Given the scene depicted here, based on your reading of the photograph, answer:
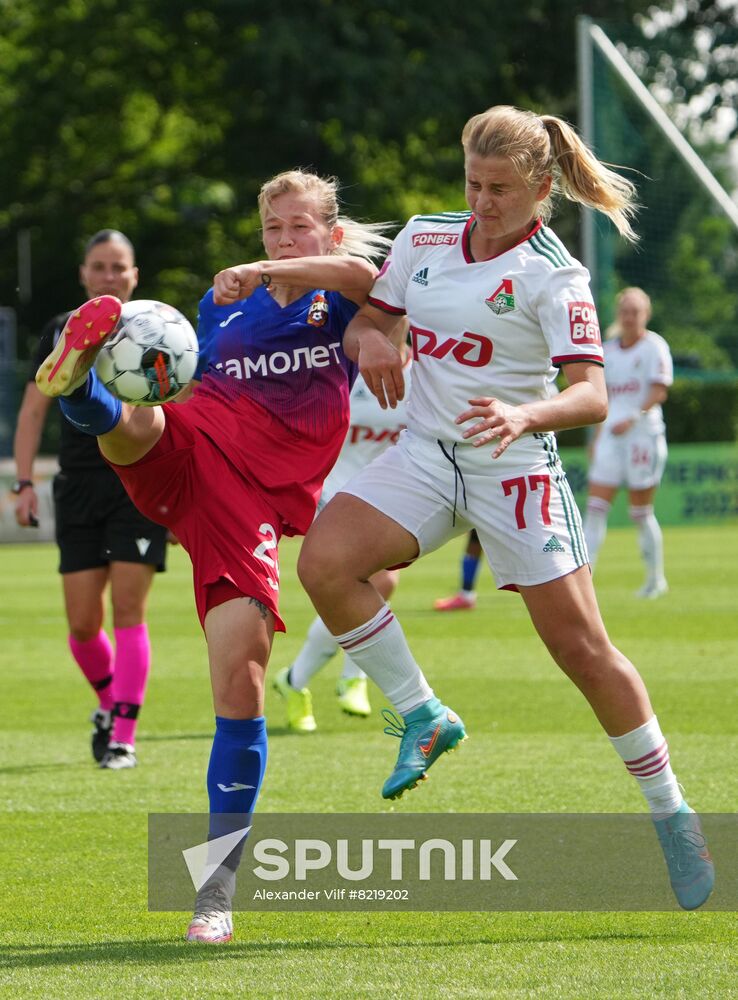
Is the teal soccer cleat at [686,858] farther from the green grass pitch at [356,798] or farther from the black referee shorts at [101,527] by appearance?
the black referee shorts at [101,527]

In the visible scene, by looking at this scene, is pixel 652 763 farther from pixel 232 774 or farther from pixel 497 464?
pixel 232 774

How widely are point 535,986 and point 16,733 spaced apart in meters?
4.80

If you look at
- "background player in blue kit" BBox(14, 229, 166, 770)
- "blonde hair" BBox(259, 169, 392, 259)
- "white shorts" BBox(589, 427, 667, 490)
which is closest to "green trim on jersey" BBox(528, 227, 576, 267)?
"blonde hair" BBox(259, 169, 392, 259)

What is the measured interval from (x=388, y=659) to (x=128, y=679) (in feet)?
9.23

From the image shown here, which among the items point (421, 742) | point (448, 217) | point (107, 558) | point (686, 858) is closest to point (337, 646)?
point (107, 558)

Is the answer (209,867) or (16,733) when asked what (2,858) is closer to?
(209,867)

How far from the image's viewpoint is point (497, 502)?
4.67 meters

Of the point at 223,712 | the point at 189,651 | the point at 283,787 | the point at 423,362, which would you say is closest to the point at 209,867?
the point at 223,712

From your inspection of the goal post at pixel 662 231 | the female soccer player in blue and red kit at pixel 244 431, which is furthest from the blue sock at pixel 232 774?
the goal post at pixel 662 231

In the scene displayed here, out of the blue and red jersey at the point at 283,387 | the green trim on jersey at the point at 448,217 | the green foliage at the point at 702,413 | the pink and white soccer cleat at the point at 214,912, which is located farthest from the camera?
the green foliage at the point at 702,413

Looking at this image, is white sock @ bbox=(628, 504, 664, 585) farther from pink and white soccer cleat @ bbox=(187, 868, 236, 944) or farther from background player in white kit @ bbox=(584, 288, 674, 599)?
pink and white soccer cleat @ bbox=(187, 868, 236, 944)

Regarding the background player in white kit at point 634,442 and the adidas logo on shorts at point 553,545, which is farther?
the background player in white kit at point 634,442

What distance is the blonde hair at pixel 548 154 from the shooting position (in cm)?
457

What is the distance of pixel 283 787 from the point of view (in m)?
6.59
